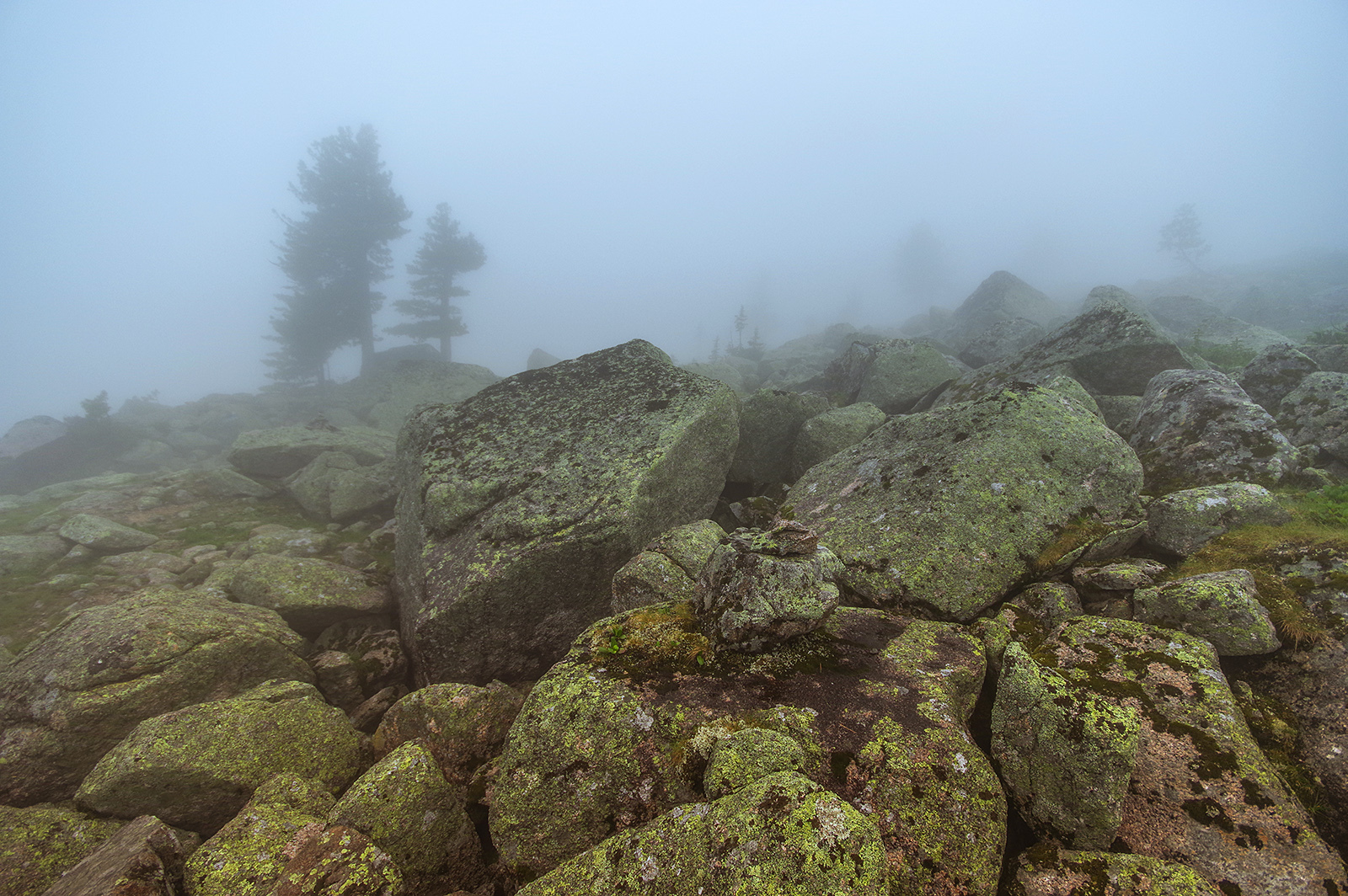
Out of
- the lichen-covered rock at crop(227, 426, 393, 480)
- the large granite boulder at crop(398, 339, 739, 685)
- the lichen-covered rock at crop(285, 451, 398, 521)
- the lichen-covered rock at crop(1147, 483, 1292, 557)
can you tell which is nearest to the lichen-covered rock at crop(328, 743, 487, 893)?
the large granite boulder at crop(398, 339, 739, 685)

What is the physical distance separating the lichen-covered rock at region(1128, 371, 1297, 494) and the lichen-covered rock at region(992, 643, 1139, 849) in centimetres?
737

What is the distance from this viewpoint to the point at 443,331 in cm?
7381

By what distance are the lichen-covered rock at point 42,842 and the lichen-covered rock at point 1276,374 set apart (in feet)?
78.6

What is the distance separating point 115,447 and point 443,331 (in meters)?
37.3

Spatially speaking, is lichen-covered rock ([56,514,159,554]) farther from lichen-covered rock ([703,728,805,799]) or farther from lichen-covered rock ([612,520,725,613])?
lichen-covered rock ([703,728,805,799])

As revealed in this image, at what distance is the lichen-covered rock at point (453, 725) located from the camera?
6586 millimetres

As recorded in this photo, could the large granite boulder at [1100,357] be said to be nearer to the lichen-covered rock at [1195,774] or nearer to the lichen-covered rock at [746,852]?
the lichen-covered rock at [1195,774]

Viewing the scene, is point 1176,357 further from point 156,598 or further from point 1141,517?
point 156,598

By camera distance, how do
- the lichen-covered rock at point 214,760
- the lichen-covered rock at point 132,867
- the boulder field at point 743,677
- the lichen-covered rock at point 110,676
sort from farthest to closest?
the lichen-covered rock at point 110,676 < the lichen-covered rock at point 214,760 < the lichen-covered rock at point 132,867 < the boulder field at point 743,677

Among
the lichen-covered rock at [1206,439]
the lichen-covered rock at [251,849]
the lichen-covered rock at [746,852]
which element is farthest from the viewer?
the lichen-covered rock at [1206,439]

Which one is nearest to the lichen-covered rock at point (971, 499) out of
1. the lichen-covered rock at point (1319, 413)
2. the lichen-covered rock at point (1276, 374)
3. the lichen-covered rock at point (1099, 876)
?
the lichen-covered rock at point (1099, 876)

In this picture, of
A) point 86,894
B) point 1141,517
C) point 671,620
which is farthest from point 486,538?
point 1141,517

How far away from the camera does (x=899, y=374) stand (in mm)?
20547

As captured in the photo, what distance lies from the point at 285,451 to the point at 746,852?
27730 millimetres
